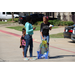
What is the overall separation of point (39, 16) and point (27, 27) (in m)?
20.4

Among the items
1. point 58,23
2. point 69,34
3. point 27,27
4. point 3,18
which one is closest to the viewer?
point 27,27

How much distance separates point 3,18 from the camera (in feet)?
111

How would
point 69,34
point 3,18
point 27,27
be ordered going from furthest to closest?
1. point 3,18
2. point 69,34
3. point 27,27

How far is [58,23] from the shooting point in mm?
25484

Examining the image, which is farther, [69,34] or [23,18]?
[23,18]

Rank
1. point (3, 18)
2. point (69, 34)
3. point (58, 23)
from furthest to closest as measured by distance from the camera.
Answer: point (3, 18) → point (58, 23) → point (69, 34)

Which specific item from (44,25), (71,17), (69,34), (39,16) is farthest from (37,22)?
(44,25)

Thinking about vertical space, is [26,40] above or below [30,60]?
above

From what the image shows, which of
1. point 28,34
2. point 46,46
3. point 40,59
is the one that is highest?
point 28,34

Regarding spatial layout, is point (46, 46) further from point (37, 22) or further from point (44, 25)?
point (37, 22)

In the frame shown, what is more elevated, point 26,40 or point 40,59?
point 26,40

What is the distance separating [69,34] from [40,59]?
4.97m

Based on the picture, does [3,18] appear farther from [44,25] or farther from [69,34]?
[44,25]

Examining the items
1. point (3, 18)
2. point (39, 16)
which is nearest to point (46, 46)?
point (39, 16)
